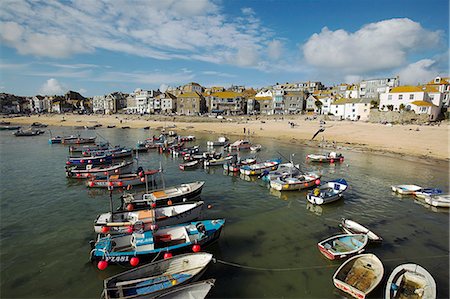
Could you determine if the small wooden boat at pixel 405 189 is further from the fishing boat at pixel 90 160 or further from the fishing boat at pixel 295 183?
the fishing boat at pixel 90 160

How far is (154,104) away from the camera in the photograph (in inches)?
5064

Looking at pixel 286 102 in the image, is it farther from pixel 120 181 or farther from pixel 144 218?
pixel 144 218

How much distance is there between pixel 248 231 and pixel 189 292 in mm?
8083

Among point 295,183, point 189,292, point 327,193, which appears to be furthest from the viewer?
A: point 295,183

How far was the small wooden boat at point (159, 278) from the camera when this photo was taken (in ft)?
33.6

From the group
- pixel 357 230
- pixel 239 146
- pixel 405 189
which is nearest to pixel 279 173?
pixel 357 230

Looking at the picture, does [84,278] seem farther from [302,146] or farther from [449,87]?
[449,87]

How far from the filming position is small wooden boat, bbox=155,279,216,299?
996 cm

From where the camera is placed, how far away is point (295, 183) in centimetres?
2536

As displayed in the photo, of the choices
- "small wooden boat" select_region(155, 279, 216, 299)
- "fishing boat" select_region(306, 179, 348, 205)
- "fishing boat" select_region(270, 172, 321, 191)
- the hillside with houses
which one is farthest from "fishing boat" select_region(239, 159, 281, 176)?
the hillside with houses

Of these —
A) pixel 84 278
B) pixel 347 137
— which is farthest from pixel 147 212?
pixel 347 137

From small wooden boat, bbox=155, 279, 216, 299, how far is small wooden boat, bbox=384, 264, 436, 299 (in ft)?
25.8

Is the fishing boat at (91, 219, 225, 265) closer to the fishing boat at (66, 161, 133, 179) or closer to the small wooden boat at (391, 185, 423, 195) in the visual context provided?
the fishing boat at (66, 161, 133, 179)

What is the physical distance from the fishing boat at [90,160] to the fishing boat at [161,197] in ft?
63.8
